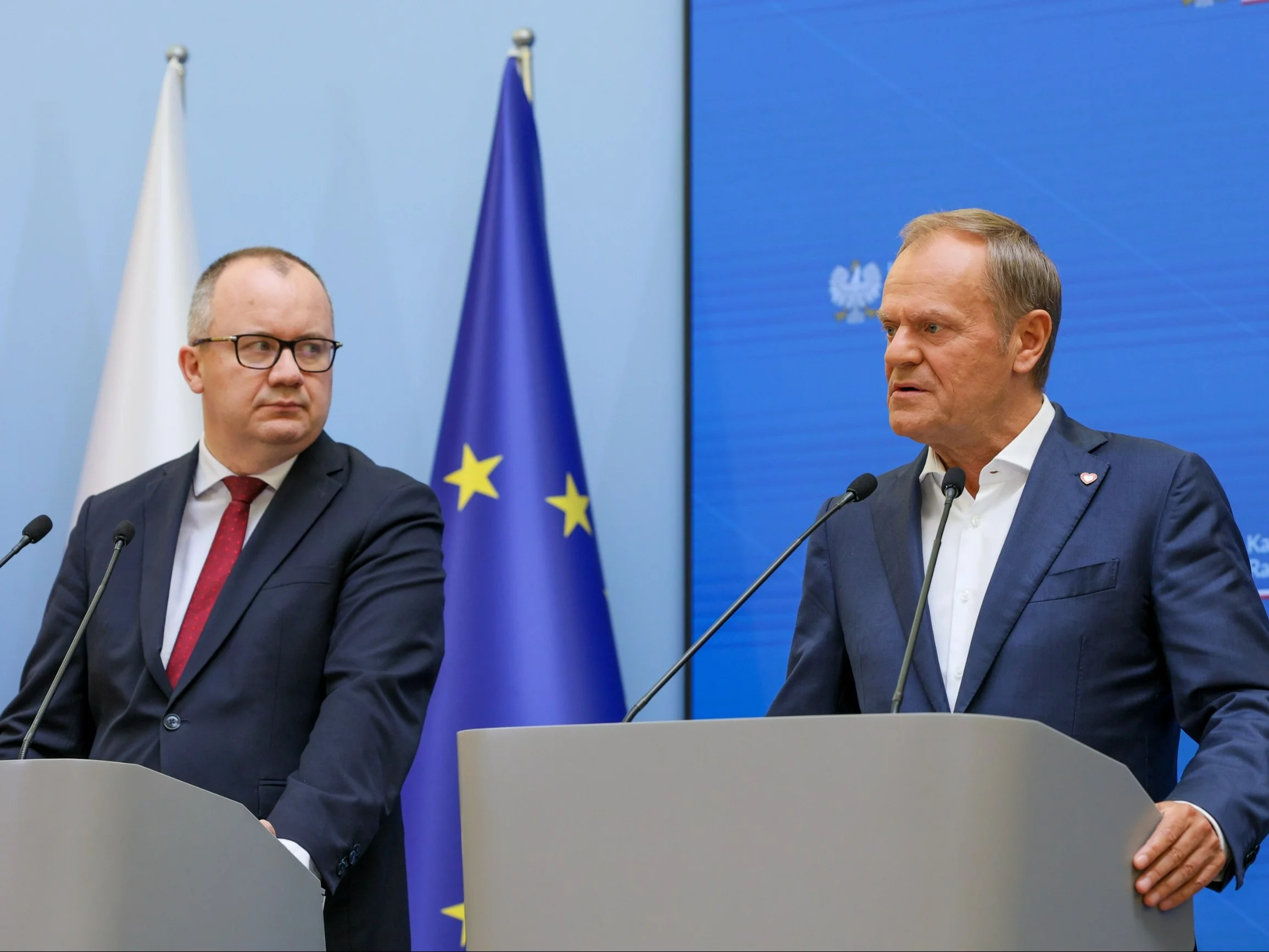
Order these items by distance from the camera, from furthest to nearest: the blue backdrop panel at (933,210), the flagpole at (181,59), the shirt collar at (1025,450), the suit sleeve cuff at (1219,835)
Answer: the flagpole at (181,59) → the blue backdrop panel at (933,210) → the shirt collar at (1025,450) → the suit sleeve cuff at (1219,835)

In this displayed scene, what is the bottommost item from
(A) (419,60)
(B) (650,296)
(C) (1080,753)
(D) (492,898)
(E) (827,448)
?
(D) (492,898)

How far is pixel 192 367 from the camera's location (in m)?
2.94

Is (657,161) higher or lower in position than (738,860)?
higher

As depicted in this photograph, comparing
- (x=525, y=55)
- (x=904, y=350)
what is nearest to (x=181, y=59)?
(x=525, y=55)

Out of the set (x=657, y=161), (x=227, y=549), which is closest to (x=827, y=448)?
(x=657, y=161)

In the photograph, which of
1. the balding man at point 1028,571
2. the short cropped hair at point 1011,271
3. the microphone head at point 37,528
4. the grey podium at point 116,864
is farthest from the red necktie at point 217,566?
the short cropped hair at point 1011,271

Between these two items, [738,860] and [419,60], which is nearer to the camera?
[738,860]

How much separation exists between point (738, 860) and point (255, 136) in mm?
2948

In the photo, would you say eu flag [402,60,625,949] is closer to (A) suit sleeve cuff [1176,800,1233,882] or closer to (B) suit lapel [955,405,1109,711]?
(B) suit lapel [955,405,1109,711]

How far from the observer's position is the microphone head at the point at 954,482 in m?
2.19

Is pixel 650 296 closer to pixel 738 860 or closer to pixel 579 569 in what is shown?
pixel 579 569

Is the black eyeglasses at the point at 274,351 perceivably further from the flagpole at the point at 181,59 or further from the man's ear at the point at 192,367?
the flagpole at the point at 181,59

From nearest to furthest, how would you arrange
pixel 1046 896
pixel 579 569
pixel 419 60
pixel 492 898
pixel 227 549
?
pixel 1046 896 < pixel 492 898 < pixel 227 549 < pixel 579 569 < pixel 419 60

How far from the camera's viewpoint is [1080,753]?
1603 mm
